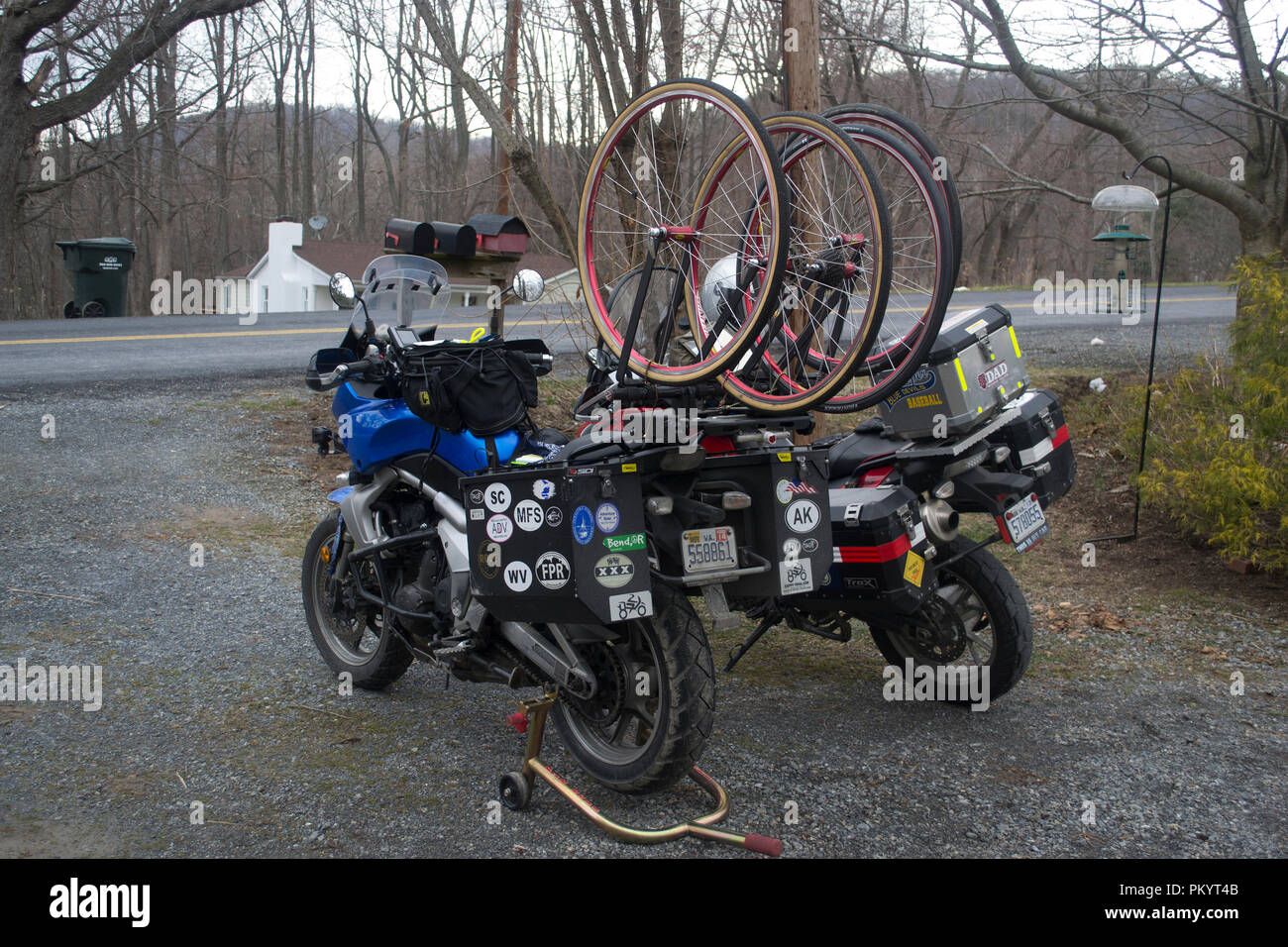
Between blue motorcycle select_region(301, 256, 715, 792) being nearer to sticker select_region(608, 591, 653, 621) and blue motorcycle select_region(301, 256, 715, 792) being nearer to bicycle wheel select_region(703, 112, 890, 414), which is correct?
sticker select_region(608, 591, 653, 621)

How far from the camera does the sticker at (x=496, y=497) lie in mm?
3594

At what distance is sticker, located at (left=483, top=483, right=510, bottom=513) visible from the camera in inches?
141

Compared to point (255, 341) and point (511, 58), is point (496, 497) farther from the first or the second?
point (255, 341)

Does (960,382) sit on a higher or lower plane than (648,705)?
higher

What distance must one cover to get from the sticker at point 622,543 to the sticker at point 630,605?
5.4 inches

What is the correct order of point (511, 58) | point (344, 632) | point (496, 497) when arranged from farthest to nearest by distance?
point (511, 58) → point (344, 632) → point (496, 497)

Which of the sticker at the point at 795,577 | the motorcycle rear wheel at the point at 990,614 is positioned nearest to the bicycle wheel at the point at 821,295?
the sticker at the point at 795,577

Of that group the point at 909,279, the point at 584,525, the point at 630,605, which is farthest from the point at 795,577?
the point at 909,279

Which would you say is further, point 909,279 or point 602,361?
point 909,279

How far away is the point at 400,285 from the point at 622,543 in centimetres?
200

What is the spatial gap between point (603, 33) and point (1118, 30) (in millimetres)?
5089

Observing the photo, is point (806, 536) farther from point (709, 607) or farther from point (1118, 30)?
point (1118, 30)

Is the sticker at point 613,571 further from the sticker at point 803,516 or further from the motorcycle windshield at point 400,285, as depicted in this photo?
the motorcycle windshield at point 400,285

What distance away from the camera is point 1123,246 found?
19.2m
